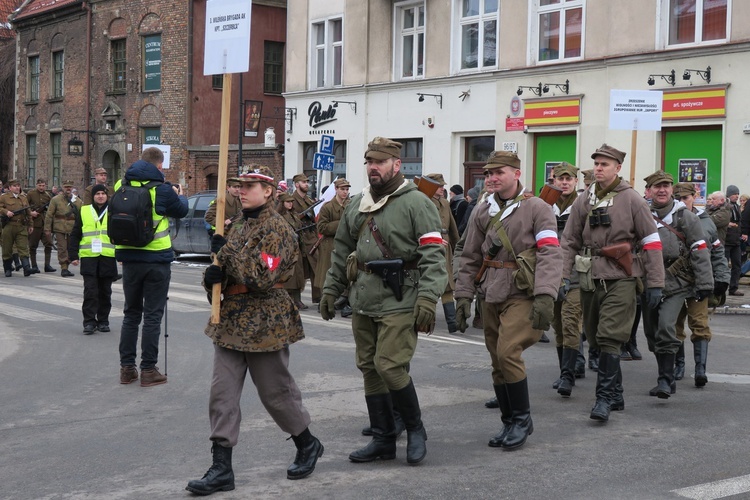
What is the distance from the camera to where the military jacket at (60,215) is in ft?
67.9

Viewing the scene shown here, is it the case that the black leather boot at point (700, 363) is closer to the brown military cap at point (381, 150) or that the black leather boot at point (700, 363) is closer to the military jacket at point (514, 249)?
the military jacket at point (514, 249)

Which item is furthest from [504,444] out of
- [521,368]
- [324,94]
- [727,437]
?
[324,94]

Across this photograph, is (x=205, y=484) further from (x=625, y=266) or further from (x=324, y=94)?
(x=324, y=94)

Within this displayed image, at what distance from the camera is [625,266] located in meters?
7.64

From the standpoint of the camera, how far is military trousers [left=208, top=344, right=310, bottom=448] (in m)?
5.75

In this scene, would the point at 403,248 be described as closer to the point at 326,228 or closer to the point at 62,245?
the point at 326,228

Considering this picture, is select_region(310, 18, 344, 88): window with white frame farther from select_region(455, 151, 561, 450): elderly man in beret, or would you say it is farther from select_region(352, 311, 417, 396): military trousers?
select_region(352, 311, 417, 396): military trousers

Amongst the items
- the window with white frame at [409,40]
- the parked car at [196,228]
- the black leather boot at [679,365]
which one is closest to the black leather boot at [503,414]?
the black leather boot at [679,365]

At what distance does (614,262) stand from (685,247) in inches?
62.7

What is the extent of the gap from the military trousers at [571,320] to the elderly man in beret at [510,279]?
1.86 meters

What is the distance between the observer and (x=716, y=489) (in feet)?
18.8

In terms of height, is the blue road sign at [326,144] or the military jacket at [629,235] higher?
the blue road sign at [326,144]

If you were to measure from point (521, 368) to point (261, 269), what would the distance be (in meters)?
2.03

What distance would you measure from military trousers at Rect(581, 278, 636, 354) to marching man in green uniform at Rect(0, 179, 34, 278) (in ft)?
49.5
